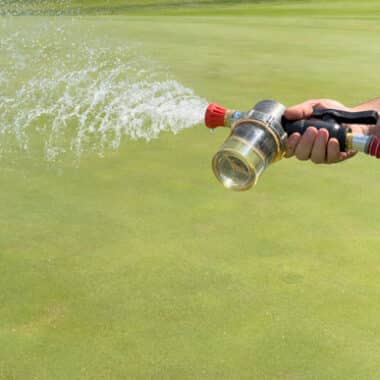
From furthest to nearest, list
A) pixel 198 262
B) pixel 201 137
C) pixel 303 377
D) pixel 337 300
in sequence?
pixel 201 137 → pixel 198 262 → pixel 337 300 → pixel 303 377

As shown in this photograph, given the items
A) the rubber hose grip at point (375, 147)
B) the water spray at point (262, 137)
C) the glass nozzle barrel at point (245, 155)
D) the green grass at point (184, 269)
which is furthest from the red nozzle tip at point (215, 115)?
the green grass at point (184, 269)

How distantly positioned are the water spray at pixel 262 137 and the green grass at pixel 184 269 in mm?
512

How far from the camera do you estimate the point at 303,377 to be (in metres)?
1.47

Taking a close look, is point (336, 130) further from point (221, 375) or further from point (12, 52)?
point (12, 52)

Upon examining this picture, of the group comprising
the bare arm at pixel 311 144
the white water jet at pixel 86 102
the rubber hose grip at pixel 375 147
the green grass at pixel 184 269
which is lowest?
the white water jet at pixel 86 102

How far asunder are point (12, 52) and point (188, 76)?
86.0 inches

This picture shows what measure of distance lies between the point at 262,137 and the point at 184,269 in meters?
0.78

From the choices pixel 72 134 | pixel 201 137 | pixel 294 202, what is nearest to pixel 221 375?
pixel 294 202

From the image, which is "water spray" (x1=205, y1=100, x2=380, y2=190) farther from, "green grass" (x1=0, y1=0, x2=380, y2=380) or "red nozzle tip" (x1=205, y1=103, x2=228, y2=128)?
"green grass" (x1=0, y1=0, x2=380, y2=380)

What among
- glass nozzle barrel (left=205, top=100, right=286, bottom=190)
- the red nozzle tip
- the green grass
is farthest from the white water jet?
glass nozzle barrel (left=205, top=100, right=286, bottom=190)

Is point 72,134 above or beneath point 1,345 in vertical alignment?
beneath

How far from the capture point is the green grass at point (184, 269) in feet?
5.03

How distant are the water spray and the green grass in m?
0.51

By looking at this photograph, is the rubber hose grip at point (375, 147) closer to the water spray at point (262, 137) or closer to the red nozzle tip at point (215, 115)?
the water spray at point (262, 137)
